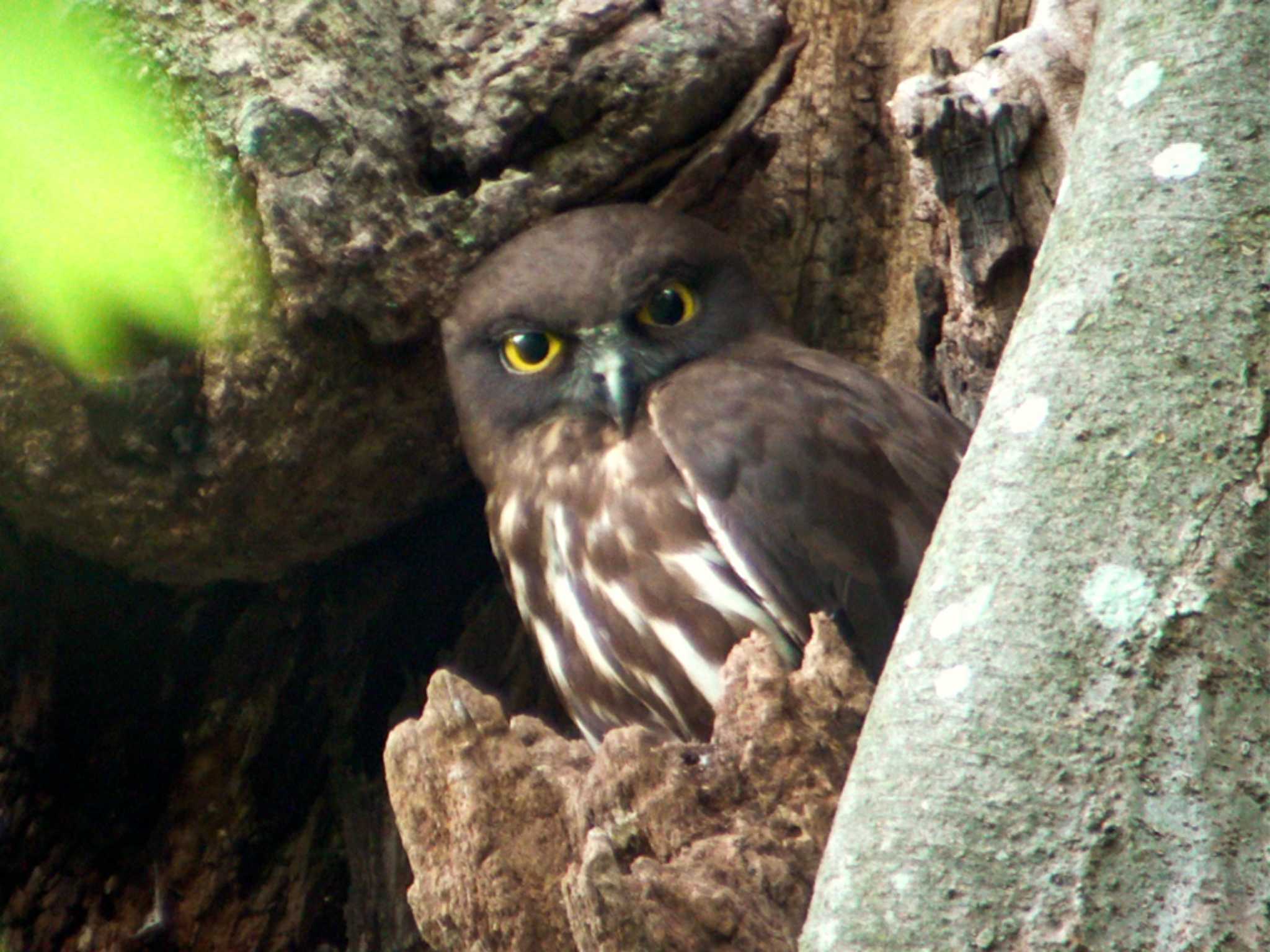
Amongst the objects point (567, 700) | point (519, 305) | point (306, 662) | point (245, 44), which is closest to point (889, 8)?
point (519, 305)

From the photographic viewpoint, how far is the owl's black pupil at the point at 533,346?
131 inches

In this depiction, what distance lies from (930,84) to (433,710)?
1.49m

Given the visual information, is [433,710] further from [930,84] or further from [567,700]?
[930,84]

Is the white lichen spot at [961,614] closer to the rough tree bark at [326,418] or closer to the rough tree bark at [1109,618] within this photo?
the rough tree bark at [1109,618]

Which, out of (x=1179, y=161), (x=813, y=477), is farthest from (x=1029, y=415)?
(x=813, y=477)

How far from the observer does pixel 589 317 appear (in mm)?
3242

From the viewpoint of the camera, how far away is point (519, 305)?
3.22 meters

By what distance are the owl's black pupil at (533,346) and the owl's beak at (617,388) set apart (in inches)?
6.5

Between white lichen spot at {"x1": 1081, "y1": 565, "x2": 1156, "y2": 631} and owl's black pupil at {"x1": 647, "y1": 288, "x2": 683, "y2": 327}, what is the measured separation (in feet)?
5.84

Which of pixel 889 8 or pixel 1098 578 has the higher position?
pixel 1098 578

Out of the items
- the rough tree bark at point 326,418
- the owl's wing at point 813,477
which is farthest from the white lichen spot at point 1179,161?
the rough tree bark at point 326,418

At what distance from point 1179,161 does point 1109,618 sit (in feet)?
2.09

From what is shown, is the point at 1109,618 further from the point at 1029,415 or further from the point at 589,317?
the point at 589,317

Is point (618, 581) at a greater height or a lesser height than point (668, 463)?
lesser
